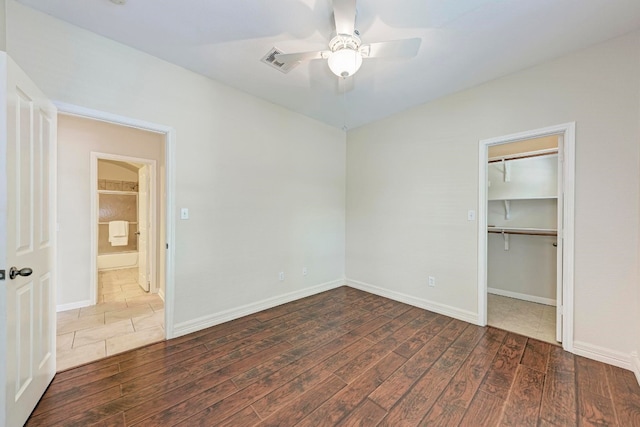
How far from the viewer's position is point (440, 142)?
125 inches

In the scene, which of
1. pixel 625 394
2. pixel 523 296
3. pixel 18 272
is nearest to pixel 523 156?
pixel 523 296

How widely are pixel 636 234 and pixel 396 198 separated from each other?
2.21 meters

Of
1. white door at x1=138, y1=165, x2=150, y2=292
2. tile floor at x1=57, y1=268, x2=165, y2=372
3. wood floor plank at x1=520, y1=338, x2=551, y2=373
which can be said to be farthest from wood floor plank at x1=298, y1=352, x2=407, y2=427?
white door at x1=138, y1=165, x2=150, y2=292

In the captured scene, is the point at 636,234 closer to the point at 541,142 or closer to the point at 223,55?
the point at 541,142

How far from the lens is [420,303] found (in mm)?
3375

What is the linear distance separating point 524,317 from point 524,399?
1706mm

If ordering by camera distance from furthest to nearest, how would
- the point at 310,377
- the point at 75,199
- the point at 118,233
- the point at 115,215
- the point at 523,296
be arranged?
the point at 115,215 → the point at 118,233 → the point at 523,296 → the point at 75,199 → the point at 310,377

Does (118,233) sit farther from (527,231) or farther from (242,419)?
(527,231)

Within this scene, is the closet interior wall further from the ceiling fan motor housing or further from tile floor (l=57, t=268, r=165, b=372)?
tile floor (l=57, t=268, r=165, b=372)

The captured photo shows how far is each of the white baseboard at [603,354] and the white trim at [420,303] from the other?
0.82 meters

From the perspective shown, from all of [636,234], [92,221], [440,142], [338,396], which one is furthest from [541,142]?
[92,221]

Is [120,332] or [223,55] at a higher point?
[223,55]

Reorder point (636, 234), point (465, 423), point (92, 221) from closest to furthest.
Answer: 1. point (465, 423)
2. point (636, 234)
3. point (92, 221)

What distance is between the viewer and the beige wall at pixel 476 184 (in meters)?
2.08
